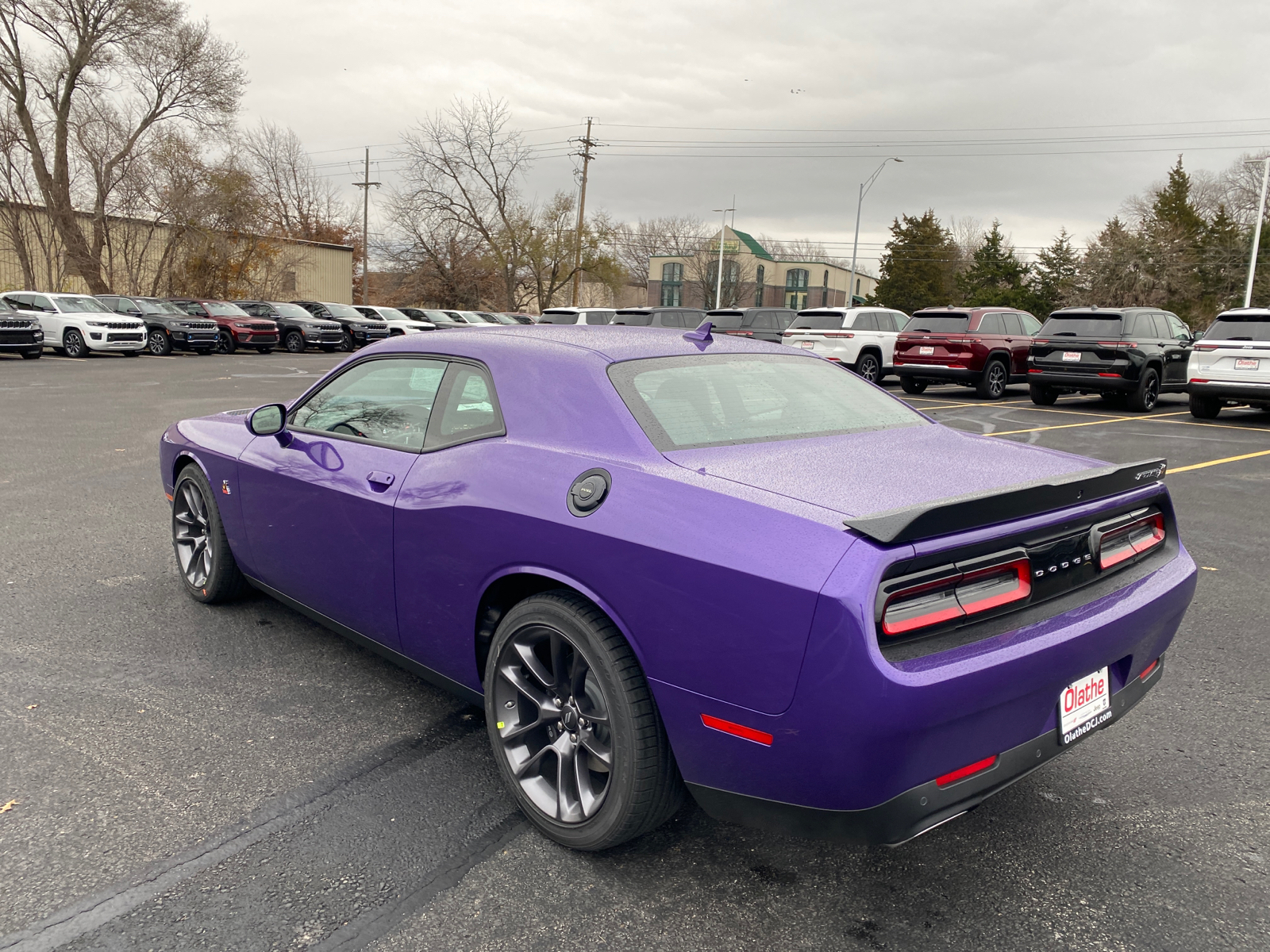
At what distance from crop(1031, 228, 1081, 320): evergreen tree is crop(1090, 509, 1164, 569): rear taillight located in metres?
50.4

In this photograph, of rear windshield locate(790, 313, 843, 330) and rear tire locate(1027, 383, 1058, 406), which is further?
rear windshield locate(790, 313, 843, 330)

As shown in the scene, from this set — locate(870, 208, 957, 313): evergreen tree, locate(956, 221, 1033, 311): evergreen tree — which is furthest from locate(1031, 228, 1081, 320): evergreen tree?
locate(870, 208, 957, 313): evergreen tree

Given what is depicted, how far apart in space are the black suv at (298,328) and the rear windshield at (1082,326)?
79.8ft

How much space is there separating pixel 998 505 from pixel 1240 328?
13591mm

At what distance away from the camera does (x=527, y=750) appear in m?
2.63

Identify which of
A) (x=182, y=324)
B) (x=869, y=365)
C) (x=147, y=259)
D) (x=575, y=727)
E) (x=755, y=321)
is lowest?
(x=575, y=727)

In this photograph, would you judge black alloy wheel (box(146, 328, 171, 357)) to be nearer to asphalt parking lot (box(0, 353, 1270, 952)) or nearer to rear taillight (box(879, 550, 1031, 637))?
asphalt parking lot (box(0, 353, 1270, 952))

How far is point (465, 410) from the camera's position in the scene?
2.99 meters

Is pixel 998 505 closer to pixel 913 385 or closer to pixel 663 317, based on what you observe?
pixel 913 385

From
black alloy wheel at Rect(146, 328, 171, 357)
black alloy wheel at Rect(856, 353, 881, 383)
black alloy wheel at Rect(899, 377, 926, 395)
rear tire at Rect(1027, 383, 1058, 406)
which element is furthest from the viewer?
black alloy wheel at Rect(146, 328, 171, 357)

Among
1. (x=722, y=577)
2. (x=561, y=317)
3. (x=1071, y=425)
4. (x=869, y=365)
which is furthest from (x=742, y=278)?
(x=722, y=577)

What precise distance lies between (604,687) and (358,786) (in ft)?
3.45

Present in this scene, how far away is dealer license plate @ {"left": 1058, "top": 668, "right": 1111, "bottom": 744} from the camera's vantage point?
2.25m

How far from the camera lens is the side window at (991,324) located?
54.5 feet
